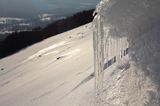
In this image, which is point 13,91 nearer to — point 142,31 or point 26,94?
point 26,94

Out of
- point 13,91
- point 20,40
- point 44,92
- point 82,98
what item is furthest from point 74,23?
point 82,98

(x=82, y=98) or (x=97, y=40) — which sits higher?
(x=97, y=40)

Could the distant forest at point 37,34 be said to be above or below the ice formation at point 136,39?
below

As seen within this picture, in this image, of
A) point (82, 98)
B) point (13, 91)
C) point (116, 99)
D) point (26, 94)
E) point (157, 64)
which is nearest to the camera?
point (157, 64)

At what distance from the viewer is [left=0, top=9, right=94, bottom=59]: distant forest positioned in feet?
76.2

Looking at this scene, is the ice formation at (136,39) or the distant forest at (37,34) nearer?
the ice formation at (136,39)

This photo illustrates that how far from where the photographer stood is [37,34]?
24.5m

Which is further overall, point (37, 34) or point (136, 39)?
point (37, 34)

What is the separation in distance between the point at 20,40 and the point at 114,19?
22.5 meters

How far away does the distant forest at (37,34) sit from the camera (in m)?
23.2

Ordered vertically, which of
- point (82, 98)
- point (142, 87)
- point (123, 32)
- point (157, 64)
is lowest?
point (82, 98)

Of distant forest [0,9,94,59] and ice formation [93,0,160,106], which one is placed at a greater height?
ice formation [93,0,160,106]

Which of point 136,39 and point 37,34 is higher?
point 136,39

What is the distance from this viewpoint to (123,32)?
222cm
